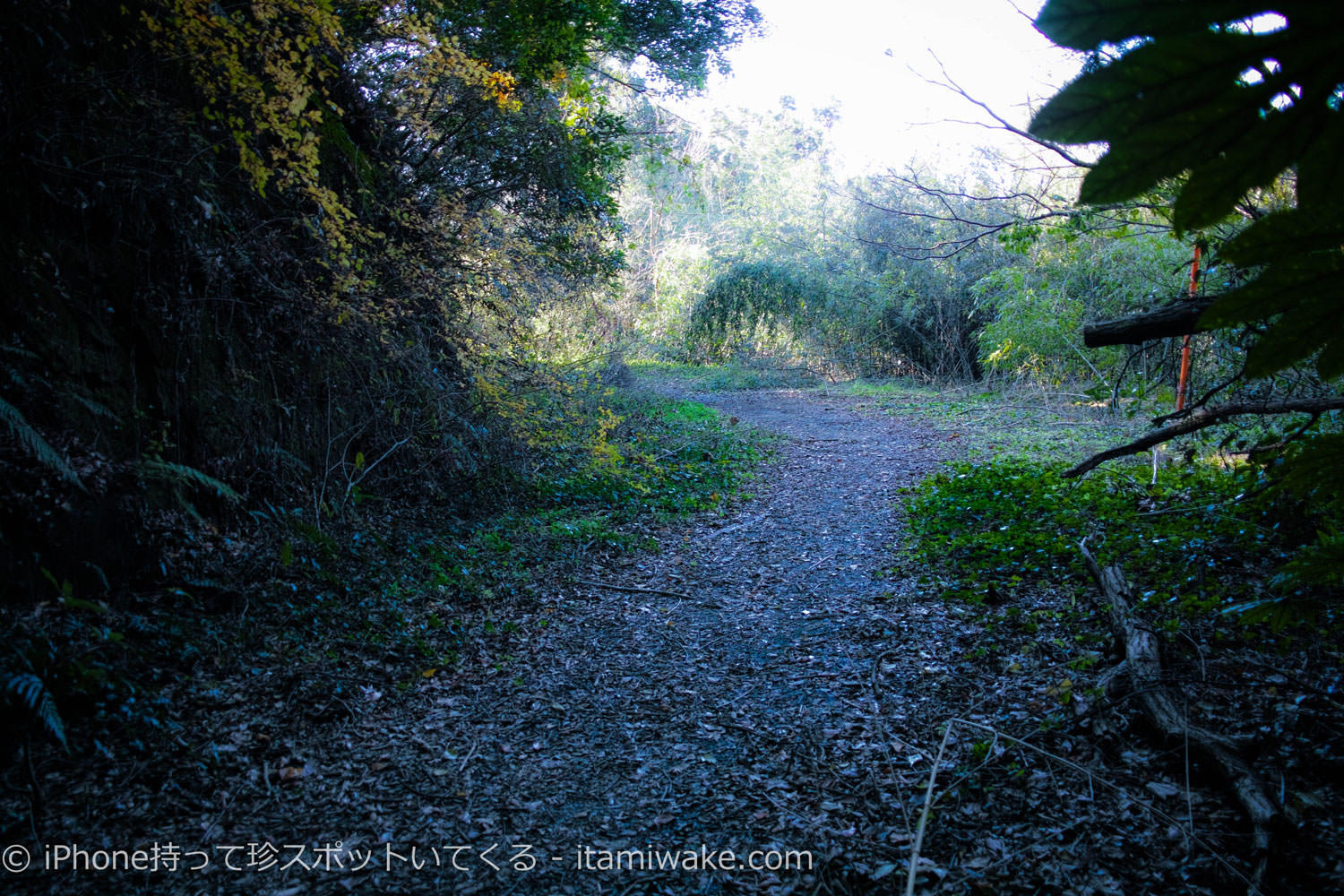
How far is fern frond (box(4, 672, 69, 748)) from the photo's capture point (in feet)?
8.04

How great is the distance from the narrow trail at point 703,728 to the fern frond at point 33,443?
1.90m

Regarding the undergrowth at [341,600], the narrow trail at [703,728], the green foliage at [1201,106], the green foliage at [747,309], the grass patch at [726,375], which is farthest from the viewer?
the green foliage at [747,309]

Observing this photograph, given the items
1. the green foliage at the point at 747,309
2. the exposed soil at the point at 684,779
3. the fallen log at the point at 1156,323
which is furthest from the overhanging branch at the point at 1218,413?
the green foliage at the point at 747,309

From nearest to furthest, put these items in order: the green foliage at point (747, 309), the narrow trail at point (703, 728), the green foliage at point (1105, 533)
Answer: the narrow trail at point (703, 728) → the green foliage at point (1105, 533) → the green foliage at point (747, 309)

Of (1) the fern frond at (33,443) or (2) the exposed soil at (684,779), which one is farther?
(1) the fern frond at (33,443)

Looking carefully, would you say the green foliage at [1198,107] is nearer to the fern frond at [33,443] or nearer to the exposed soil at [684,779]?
the exposed soil at [684,779]

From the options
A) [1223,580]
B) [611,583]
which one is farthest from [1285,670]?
[611,583]

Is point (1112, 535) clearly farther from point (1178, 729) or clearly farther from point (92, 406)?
point (92, 406)

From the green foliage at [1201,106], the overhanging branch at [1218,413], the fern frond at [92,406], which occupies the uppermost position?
the green foliage at [1201,106]

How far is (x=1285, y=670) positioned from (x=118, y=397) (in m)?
5.58

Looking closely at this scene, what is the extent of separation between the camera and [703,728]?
313 cm

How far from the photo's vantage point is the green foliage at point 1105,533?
3598 millimetres

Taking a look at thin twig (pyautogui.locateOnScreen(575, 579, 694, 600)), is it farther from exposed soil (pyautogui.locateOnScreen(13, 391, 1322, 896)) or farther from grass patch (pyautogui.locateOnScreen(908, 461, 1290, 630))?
grass patch (pyautogui.locateOnScreen(908, 461, 1290, 630))

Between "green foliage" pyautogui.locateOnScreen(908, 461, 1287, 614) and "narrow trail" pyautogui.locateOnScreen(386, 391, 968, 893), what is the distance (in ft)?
1.81
